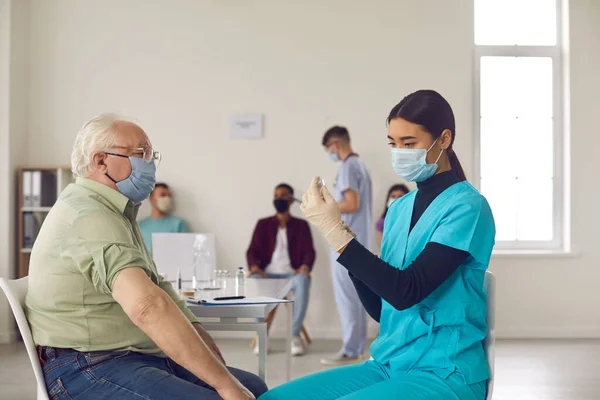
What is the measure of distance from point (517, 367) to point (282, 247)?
1.93 meters

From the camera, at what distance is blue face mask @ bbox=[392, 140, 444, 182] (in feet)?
5.84

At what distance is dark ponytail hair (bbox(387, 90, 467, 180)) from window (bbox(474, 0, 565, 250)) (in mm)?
4435

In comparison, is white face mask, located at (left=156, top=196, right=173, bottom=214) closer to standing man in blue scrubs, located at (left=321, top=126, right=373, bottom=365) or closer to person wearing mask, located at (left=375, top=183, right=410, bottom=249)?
standing man in blue scrubs, located at (left=321, top=126, right=373, bottom=365)

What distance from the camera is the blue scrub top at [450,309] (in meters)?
1.61

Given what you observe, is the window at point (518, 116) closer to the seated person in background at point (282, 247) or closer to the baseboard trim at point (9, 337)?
the seated person in background at point (282, 247)

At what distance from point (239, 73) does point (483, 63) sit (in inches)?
82.5

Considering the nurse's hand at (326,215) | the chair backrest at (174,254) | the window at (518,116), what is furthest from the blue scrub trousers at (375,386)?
the window at (518,116)

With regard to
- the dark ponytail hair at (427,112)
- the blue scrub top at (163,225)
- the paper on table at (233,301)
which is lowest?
the paper on table at (233,301)

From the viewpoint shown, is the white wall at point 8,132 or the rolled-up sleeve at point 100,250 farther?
the white wall at point 8,132

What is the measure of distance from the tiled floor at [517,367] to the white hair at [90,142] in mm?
2414

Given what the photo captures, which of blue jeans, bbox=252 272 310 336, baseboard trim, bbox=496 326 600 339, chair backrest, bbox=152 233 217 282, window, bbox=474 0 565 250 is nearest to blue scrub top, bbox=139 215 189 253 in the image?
blue jeans, bbox=252 272 310 336

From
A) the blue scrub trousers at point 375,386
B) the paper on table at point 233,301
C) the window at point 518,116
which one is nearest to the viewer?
the blue scrub trousers at point 375,386

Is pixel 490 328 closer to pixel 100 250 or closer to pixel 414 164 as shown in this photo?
pixel 414 164

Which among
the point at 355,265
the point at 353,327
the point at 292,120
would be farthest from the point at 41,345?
the point at 292,120
